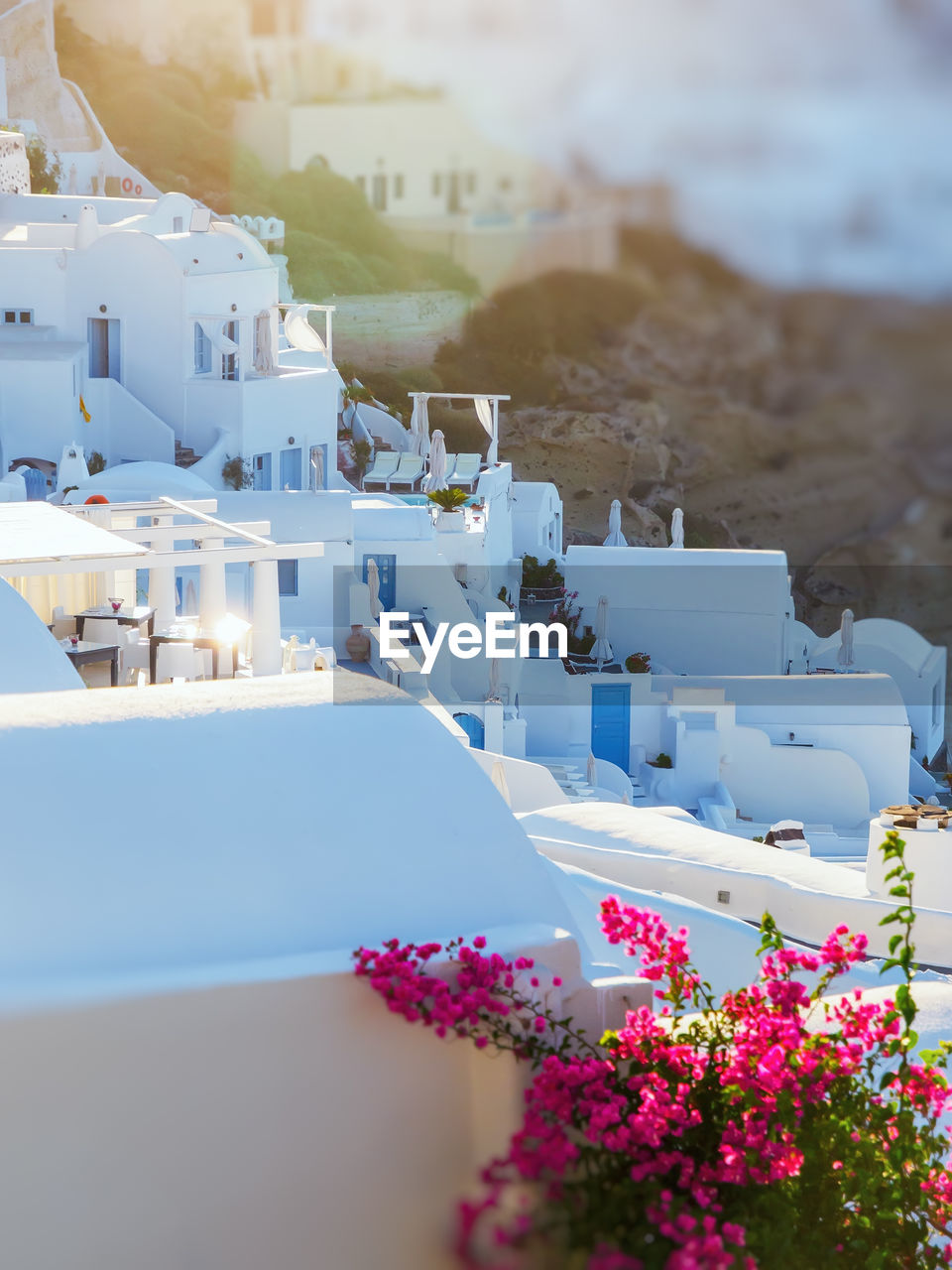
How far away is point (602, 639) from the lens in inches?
574

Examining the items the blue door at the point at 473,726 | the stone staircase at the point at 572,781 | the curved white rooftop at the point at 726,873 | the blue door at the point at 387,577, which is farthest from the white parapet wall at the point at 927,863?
the blue door at the point at 387,577

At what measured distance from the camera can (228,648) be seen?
586cm

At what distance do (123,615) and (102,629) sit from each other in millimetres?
105

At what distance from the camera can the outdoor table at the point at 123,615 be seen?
580 centimetres

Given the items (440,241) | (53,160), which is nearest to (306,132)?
(440,241)

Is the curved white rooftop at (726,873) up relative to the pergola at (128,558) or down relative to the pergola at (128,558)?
down

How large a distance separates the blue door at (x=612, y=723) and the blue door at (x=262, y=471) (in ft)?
17.6

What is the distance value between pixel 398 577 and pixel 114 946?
10.7m

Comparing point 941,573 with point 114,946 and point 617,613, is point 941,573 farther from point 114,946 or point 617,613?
point 617,613

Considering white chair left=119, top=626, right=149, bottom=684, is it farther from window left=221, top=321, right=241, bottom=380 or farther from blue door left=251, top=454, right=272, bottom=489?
window left=221, top=321, right=241, bottom=380

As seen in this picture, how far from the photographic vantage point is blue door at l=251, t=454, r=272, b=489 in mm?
16344

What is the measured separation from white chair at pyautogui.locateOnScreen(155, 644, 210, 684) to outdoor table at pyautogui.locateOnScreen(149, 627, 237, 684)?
0.05ft

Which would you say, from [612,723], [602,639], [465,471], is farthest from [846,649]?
[465,471]
